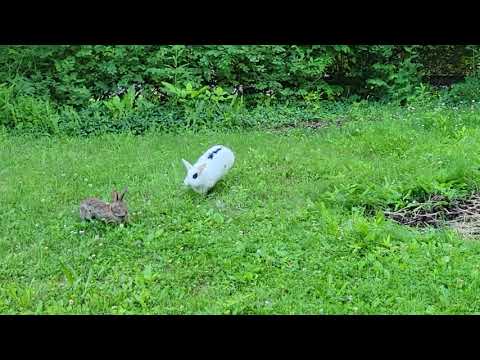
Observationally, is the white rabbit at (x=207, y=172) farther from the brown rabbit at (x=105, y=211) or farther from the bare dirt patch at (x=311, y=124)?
the bare dirt patch at (x=311, y=124)

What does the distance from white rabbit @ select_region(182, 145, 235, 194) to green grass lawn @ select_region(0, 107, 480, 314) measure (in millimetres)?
99

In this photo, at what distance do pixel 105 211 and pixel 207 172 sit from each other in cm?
92

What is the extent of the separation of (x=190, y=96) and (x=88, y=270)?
4292mm

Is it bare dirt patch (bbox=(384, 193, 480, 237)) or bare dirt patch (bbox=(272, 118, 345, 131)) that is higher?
bare dirt patch (bbox=(384, 193, 480, 237))

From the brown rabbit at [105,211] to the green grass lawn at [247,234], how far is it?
7cm

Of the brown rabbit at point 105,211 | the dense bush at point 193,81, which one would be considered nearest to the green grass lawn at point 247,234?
the brown rabbit at point 105,211

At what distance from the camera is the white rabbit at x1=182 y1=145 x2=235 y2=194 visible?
178 inches

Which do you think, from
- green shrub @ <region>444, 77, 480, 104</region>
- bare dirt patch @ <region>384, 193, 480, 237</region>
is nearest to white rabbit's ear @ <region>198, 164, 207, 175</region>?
bare dirt patch @ <region>384, 193, 480, 237</region>

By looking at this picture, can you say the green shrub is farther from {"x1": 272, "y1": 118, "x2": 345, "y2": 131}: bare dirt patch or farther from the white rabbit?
the white rabbit

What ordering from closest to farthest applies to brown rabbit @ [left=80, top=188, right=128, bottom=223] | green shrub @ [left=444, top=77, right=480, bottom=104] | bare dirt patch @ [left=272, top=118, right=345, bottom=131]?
brown rabbit @ [left=80, top=188, right=128, bottom=223]
bare dirt patch @ [left=272, top=118, right=345, bottom=131]
green shrub @ [left=444, top=77, right=480, bottom=104]

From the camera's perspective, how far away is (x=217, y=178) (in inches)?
184

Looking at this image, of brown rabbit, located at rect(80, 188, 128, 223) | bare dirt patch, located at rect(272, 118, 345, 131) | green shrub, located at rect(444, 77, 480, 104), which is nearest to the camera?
brown rabbit, located at rect(80, 188, 128, 223)
